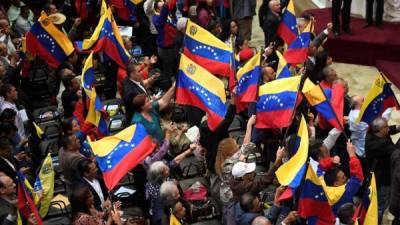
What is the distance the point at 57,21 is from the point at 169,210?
245 inches

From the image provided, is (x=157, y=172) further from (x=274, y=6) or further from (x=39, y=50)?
(x=274, y=6)

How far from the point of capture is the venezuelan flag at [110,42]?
11992mm

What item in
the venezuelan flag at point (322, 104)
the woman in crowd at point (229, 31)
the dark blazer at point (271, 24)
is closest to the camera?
the venezuelan flag at point (322, 104)

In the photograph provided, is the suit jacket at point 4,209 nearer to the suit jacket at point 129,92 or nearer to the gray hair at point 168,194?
the gray hair at point 168,194

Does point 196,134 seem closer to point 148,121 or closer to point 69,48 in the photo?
point 148,121

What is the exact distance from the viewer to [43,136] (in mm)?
11281

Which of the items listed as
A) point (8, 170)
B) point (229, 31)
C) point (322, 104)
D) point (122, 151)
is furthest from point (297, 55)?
point (8, 170)

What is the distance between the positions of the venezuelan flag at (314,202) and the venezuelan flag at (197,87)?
227cm

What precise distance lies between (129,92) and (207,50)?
1285mm

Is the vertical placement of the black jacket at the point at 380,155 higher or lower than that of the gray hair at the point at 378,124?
lower

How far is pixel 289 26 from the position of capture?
12852mm

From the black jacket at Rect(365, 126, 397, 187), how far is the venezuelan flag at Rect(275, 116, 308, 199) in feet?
4.27

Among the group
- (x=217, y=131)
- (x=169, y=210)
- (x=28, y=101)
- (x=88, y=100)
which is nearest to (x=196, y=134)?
(x=217, y=131)

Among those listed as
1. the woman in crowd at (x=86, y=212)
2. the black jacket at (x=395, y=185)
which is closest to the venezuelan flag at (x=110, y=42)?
the woman in crowd at (x=86, y=212)
